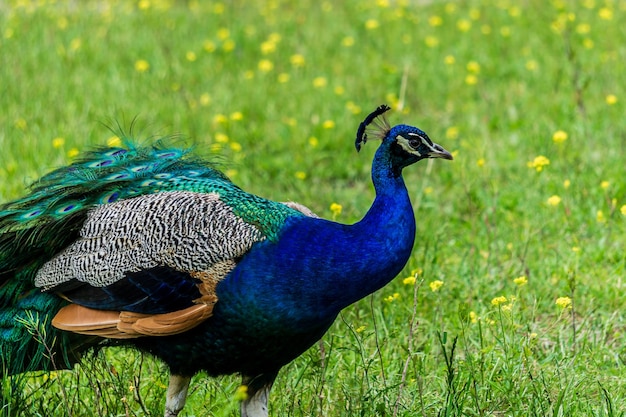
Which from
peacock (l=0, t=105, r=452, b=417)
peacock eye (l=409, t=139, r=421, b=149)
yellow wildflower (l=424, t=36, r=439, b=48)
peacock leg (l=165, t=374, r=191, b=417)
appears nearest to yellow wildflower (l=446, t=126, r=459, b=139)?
yellow wildflower (l=424, t=36, r=439, b=48)

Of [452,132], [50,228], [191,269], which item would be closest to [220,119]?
[452,132]

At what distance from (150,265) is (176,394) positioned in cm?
50

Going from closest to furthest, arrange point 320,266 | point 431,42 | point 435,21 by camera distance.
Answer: point 320,266 → point 431,42 → point 435,21

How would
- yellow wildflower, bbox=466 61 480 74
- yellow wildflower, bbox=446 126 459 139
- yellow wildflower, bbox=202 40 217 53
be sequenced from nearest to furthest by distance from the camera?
yellow wildflower, bbox=446 126 459 139
yellow wildflower, bbox=466 61 480 74
yellow wildflower, bbox=202 40 217 53

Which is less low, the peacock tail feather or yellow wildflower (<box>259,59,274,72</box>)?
yellow wildflower (<box>259,59,274,72</box>)

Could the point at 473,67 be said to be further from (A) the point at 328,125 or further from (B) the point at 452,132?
(A) the point at 328,125

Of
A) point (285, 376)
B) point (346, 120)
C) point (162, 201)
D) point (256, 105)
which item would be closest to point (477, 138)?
point (346, 120)

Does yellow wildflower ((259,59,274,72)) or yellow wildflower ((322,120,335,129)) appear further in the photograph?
yellow wildflower ((259,59,274,72))

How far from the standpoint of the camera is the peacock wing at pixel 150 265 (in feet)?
10.7

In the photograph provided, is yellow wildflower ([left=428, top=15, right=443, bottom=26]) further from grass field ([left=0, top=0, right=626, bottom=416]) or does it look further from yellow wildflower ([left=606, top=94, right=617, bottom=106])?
yellow wildflower ([left=606, top=94, right=617, bottom=106])

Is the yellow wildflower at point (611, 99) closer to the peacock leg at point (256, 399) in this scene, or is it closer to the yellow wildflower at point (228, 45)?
the yellow wildflower at point (228, 45)

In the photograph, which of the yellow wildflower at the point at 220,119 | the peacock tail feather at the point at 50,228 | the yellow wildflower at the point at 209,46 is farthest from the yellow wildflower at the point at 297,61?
the peacock tail feather at the point at 50,228

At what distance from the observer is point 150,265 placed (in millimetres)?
3316

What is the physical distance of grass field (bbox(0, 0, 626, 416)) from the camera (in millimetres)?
3725
